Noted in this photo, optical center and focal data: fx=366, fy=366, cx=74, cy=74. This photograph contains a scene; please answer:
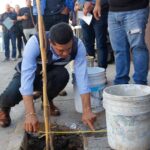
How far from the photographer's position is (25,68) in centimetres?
371

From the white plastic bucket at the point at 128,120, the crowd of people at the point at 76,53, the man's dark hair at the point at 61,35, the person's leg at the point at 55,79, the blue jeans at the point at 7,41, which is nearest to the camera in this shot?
the white plastic bucket at the point at 128,120

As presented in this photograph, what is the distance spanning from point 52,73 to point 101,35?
150 cm

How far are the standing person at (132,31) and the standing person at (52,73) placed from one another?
2.18ft

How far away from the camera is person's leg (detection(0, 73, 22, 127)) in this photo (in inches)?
167

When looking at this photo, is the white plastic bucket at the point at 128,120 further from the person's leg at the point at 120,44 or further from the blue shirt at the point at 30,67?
the person's leg at the point at 120,44

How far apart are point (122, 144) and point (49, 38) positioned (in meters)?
1.27

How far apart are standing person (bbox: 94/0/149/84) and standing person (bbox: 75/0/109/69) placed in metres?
0.89

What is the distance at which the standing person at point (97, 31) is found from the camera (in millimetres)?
5344

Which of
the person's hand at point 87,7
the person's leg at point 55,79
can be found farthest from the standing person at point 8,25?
the person's leg at point 55,79

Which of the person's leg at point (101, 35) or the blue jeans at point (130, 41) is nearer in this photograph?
the blue jeans at point (130, 41)

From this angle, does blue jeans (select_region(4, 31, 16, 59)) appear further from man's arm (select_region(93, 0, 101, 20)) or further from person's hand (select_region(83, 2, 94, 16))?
man's arm (select_region(93, 0, 101, 20))

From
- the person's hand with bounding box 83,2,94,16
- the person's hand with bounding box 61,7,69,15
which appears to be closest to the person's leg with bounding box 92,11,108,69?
the person's hand with bounding box 83,2,94,16

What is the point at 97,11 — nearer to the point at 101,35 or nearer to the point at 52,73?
the point at 101,35

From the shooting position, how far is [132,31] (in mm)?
4188
